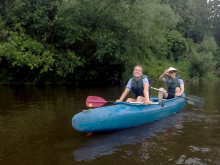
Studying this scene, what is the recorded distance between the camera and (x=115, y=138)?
4.13 metres

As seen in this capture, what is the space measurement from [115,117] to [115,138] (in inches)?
17.4

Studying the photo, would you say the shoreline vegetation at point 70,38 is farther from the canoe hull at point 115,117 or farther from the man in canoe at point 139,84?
the canoe hull at point 115,117

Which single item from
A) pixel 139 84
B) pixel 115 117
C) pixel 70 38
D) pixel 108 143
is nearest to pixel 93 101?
pixel 115 117

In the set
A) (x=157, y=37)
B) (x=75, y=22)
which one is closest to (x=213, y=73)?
(x=157, y=37)

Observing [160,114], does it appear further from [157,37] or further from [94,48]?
[157,37]

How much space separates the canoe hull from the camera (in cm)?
406

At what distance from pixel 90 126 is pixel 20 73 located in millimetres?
13836

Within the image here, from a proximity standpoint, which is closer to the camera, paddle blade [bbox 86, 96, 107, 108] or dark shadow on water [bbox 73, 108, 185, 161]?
dark shadow on water [bbox 73, 108, 185, 161]

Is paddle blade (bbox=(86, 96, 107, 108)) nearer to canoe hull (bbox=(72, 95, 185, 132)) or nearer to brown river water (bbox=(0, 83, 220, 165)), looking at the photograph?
canoe hull (bbox=(72, 95, 185, 132))

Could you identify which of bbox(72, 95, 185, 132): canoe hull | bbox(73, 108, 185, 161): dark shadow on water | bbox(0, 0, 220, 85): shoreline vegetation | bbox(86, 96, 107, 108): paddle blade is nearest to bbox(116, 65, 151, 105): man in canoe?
bbox(72, 95, 185, 132): canoe hull

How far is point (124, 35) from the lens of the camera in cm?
1481

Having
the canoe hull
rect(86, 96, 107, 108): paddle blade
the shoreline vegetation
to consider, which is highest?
the shoreline vegetation

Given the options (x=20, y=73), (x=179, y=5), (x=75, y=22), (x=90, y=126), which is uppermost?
(x=179, y=5)

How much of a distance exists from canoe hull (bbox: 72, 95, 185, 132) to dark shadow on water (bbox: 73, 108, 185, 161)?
0.43 feet
